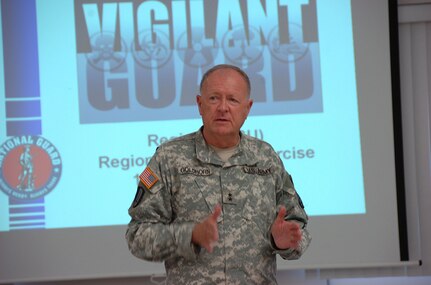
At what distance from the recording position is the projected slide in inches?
175

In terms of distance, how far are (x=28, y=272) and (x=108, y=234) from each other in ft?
2.04

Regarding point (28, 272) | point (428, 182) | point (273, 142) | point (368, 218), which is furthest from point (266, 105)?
point (28, 272)

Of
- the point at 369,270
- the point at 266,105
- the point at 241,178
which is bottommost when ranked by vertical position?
the point at 369,270

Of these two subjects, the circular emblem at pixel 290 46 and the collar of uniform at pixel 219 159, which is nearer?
the collar of uniform at pixel 219 159

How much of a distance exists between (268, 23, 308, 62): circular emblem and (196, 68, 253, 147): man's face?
232cm

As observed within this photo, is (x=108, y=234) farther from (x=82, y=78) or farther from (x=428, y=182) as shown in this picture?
(x=428, y=182)

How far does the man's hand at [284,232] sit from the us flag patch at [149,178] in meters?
0.41

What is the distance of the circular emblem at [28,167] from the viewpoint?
176 inches

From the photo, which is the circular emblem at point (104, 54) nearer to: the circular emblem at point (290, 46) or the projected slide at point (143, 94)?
the projected slide at point (143, 94)

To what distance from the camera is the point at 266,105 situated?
449cm

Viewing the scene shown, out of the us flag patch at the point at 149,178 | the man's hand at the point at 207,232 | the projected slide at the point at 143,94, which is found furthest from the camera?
the projected slide at the point at 143,94

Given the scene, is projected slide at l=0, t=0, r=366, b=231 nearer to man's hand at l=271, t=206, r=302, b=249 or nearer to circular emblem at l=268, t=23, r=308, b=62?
circular emblem at l=268, t=23, r=308, b=62

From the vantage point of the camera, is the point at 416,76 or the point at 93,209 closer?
the point at 93,209

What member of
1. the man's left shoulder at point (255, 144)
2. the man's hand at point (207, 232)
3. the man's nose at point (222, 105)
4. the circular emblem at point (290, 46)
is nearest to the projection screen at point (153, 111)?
the circular emblem at point (290, 46)
